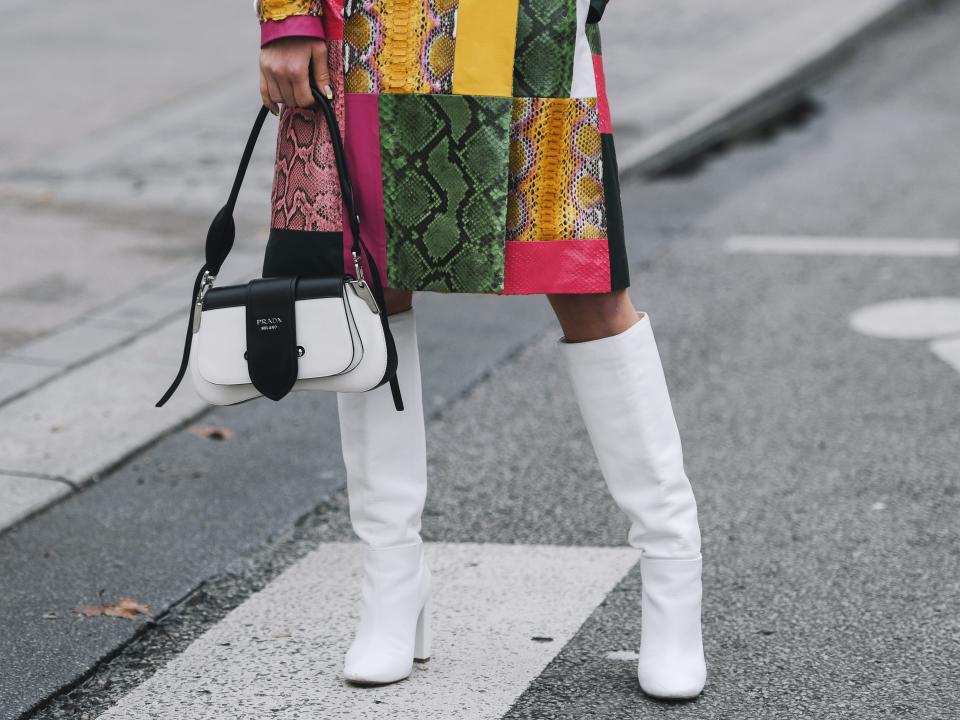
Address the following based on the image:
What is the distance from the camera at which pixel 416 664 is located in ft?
9.42

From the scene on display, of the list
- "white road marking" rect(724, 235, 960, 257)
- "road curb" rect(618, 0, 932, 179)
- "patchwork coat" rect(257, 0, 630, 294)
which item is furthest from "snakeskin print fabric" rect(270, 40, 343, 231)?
"road curb" rect(618, 0, 932, 179)

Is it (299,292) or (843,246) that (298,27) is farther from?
(843,246)

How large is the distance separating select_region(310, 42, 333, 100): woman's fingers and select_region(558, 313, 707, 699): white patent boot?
61cm

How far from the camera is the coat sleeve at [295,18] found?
2418 mm

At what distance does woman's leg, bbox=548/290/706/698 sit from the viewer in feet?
8.55

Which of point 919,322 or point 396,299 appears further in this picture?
point 919,322

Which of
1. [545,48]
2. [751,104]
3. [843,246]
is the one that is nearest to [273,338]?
[545,48]

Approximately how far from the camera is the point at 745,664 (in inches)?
112

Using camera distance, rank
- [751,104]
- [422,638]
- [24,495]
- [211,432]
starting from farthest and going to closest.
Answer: [751,104], [211,432], [24,495], [422,638]

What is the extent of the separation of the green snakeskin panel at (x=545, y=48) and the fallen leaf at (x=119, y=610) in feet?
4.65

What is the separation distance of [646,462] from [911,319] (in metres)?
2.91

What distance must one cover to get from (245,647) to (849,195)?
5.00 metres

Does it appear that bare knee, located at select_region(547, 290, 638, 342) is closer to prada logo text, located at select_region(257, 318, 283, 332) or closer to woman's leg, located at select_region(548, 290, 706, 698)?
woman's leg, located at select_region(548, 290, 706, 698)

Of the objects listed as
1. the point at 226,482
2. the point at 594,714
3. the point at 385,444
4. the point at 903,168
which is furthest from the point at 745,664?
the point at 903,168
